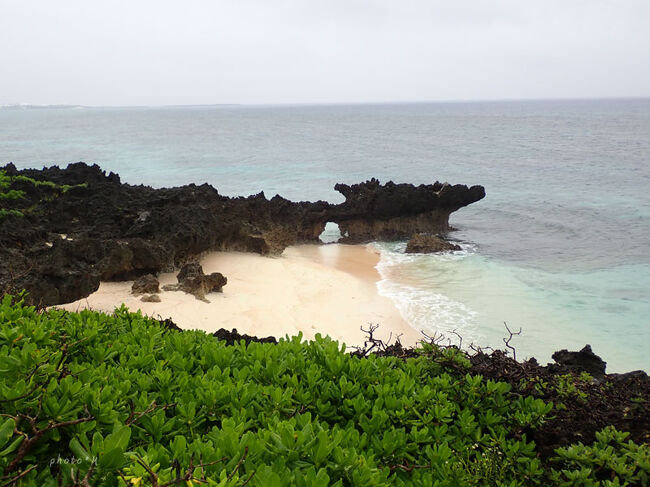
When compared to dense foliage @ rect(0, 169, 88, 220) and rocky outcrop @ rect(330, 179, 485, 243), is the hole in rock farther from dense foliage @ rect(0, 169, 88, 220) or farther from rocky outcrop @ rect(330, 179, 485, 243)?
dense foliage @ rect(0, 169, 88, 220)

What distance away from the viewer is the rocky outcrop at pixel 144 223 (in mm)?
9086

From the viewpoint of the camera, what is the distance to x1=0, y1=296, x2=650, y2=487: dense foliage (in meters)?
2.21

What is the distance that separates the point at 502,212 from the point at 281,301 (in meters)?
17.2

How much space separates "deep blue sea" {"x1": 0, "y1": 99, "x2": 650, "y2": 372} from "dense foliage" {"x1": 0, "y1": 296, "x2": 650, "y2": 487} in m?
7.32

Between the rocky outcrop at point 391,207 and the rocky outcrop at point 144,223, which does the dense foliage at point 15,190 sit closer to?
the rocky outcrop at point 144,223

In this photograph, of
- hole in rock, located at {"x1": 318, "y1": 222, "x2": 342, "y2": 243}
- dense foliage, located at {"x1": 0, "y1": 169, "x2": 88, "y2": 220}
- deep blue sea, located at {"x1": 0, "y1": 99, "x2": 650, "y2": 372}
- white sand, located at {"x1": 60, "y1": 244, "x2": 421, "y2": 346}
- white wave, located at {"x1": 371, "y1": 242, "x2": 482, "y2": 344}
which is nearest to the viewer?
white sand, located at {"x1": 60, "y1": 244, "x2": 421, "y2": 346}

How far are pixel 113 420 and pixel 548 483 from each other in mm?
2472

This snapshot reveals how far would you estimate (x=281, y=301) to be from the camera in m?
12.1

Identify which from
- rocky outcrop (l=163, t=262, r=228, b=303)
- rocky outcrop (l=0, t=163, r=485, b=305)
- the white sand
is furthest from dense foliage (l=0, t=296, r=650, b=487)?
rocky outcrop (l=163, t=262, r=228, b=303)

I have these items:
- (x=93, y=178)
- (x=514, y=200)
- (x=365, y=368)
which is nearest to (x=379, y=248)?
(x=93, y=178)

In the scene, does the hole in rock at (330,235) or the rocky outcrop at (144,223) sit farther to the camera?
the hole in rock at (330,235)

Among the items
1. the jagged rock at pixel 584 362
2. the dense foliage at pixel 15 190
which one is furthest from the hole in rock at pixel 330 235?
the jagged rock at pixel 584 362

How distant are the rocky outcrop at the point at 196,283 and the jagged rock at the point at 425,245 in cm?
827

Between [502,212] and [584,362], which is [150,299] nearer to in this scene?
[584,362]
